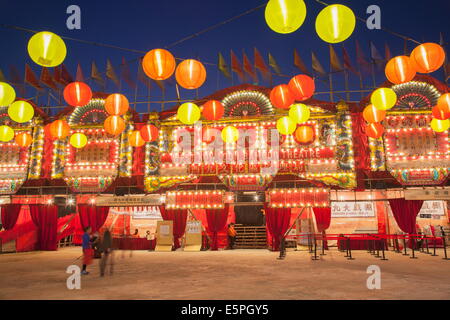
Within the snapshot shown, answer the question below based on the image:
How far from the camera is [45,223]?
15344 millimetres

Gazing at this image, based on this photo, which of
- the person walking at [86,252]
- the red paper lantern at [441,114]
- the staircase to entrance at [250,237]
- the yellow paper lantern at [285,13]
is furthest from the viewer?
the staircase to entrance at [250,237]

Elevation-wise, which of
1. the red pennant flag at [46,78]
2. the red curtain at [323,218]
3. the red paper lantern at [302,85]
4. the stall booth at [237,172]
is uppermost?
the red pennant flag at [46,78]

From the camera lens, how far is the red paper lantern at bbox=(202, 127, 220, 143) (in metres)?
13.6

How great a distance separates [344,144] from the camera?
1338cm

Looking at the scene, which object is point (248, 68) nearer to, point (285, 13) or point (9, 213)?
point (285, 13)

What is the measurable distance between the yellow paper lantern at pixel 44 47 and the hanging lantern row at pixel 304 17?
3.91 metres

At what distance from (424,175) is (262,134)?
6.48 meters

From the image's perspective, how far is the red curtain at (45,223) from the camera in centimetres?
1522

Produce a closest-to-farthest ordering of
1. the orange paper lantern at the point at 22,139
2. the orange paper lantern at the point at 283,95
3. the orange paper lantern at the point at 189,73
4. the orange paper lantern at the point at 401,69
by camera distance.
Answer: the orange paper lantern at the point at 401,69
the orange paper lantern at the point at 189,73
the orange paper lantern at the point at 283,95
the orange paper lantern at the point at 22,139

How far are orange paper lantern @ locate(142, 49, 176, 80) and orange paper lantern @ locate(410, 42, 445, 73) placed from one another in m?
5.32

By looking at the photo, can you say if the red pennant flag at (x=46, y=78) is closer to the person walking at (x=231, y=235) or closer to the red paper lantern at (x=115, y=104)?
the red paper lantern at (x=115, y=104)

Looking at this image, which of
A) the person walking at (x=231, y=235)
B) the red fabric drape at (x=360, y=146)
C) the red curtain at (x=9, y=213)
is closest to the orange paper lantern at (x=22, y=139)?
the red curtain at (x=9, y=213)
